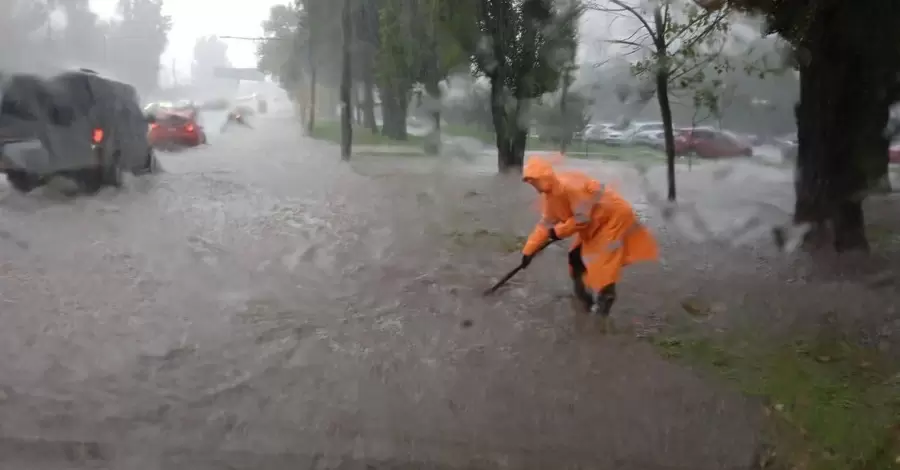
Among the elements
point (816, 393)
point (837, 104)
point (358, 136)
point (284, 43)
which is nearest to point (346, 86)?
point (358, 136)

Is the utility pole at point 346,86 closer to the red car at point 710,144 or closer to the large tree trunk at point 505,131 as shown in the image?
the large tree trunk at point 505,131

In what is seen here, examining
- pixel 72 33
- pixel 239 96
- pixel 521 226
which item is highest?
pixel 72 33

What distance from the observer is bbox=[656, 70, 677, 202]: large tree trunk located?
3.71 metres

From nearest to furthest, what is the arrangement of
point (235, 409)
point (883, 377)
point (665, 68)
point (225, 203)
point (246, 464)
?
point (246, 464)
point (235, 409)
point (883, 377)
point (665, 68)
point (225, 203)

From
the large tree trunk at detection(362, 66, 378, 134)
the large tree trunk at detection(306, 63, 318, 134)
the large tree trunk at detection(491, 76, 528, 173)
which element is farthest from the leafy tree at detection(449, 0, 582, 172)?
the large tree trunk at detection(306, 63, 318, 134)

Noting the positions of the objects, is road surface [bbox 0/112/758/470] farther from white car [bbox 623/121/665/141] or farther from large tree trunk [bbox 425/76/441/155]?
white car [bbox 623/121/665/141]

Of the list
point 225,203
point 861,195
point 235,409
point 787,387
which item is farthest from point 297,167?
point 861,195

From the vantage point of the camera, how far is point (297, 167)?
4.09m

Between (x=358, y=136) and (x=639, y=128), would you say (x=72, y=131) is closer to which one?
(x=358, y=136)

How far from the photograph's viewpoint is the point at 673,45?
12.1ft

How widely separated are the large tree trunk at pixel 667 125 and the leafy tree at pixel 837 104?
416 mm

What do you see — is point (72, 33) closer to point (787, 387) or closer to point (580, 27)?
point (580, 27)

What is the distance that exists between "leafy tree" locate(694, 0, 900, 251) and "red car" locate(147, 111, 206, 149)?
8.92 ft

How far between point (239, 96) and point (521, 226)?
68.6 inches
